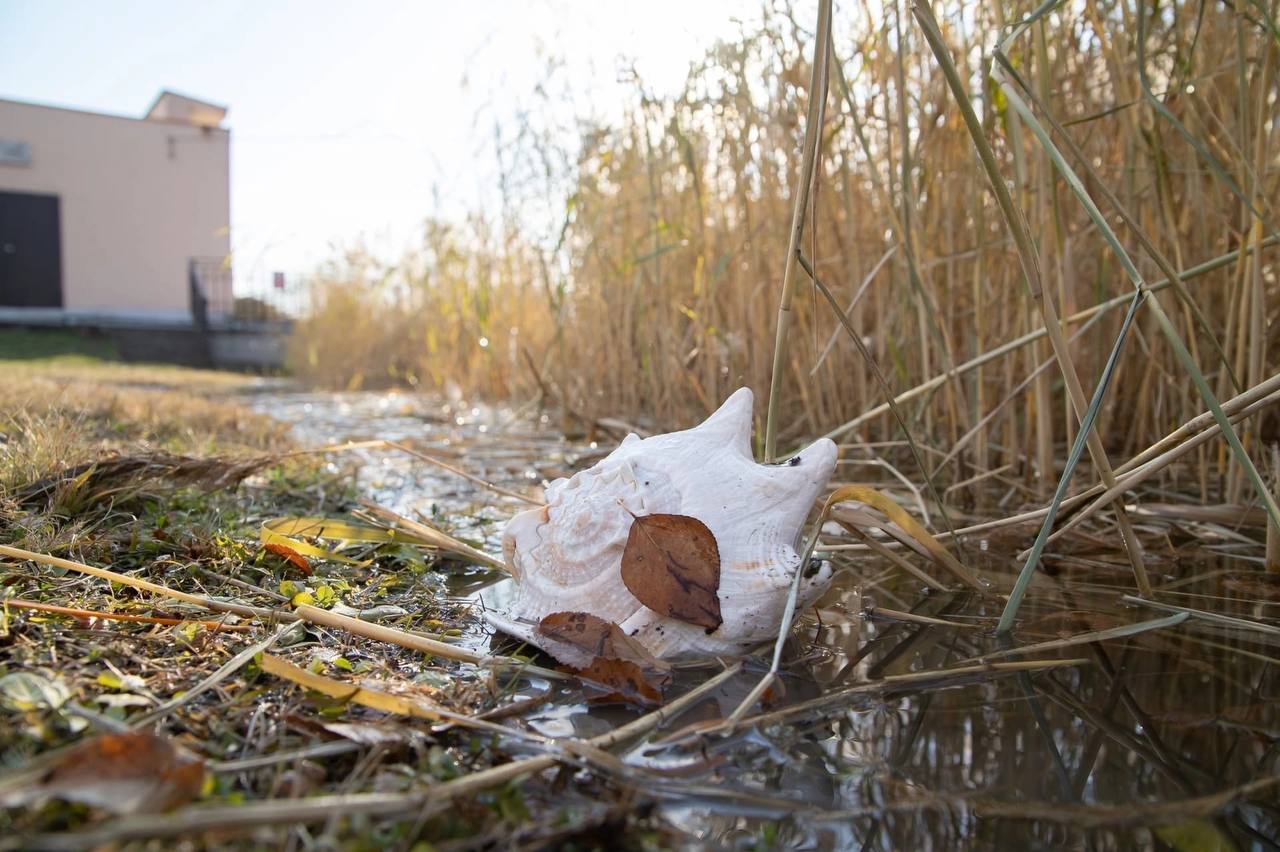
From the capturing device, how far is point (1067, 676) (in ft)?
4.08

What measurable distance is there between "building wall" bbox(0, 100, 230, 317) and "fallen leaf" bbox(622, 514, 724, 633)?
1696cm

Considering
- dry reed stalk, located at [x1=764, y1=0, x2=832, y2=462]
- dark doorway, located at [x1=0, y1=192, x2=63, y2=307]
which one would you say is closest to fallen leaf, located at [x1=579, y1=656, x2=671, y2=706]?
dry reed stalk, located at [x1=764, y1=0, x2=832, y2=462]

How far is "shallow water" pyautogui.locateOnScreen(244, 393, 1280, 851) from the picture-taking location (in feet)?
2.88

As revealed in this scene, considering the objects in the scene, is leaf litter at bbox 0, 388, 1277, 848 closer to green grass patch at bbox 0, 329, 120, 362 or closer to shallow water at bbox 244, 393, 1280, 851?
shallow water at bbox 244, 393, 1280, 851

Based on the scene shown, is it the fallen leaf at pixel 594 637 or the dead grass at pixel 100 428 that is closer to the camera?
the fallen leaf at pixel 594 637

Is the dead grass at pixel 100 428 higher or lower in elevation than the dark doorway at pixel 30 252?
Answer: lower

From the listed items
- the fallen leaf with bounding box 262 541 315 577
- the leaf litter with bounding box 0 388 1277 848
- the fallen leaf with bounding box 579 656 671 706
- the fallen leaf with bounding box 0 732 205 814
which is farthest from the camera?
the fallen leaf with bounding box 262 541 315 577

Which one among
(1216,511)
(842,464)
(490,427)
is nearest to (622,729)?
(1216,511)

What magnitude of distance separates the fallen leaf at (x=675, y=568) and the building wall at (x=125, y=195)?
55.6 feet

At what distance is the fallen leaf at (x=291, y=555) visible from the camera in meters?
1.63

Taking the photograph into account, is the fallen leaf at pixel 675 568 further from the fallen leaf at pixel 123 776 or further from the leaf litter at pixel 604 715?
the fallen leaf at pixel 123 776

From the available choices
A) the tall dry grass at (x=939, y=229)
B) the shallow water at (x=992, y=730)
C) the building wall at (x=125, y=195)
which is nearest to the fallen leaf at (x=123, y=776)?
the shallow water at (x=992, y=730)

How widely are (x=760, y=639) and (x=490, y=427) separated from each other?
139 inches

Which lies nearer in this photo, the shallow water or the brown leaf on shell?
the shallow water
